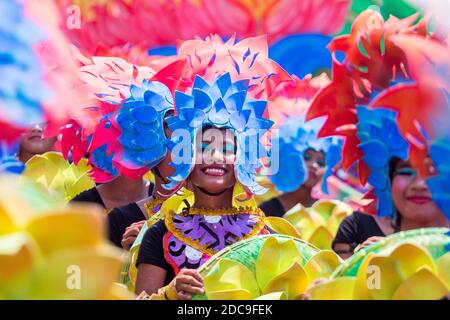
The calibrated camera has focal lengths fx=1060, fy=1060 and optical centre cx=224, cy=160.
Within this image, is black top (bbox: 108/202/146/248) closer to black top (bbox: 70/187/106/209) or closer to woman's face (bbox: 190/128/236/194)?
black top (bbox: 70/187/106/209)

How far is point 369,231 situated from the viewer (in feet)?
14.9

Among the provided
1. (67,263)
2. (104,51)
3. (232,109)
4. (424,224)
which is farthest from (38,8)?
(104,51)

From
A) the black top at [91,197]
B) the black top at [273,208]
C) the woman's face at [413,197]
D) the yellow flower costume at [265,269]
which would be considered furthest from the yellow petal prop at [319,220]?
the yellow flower costume at [265,269]

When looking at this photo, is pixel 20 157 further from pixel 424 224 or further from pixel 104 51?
pixel 424 224

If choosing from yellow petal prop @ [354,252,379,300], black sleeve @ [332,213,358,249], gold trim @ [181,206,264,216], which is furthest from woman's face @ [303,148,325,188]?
yellow petal prop @ [354,252,379,300]

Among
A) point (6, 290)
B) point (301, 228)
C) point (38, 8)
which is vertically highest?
point (38, 8)

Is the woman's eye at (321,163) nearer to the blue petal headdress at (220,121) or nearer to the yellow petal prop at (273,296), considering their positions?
the blue petal headdress at (220,121)

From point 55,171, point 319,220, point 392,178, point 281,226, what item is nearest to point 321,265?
point 281,226

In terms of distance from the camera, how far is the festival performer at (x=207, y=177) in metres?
3.75

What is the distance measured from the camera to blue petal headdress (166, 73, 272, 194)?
384 centimetres

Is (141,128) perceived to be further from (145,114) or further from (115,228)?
(115,228)

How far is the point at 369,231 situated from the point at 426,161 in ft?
4.74

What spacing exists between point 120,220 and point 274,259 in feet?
5.07

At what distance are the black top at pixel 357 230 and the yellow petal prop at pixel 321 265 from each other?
4.48 feet
